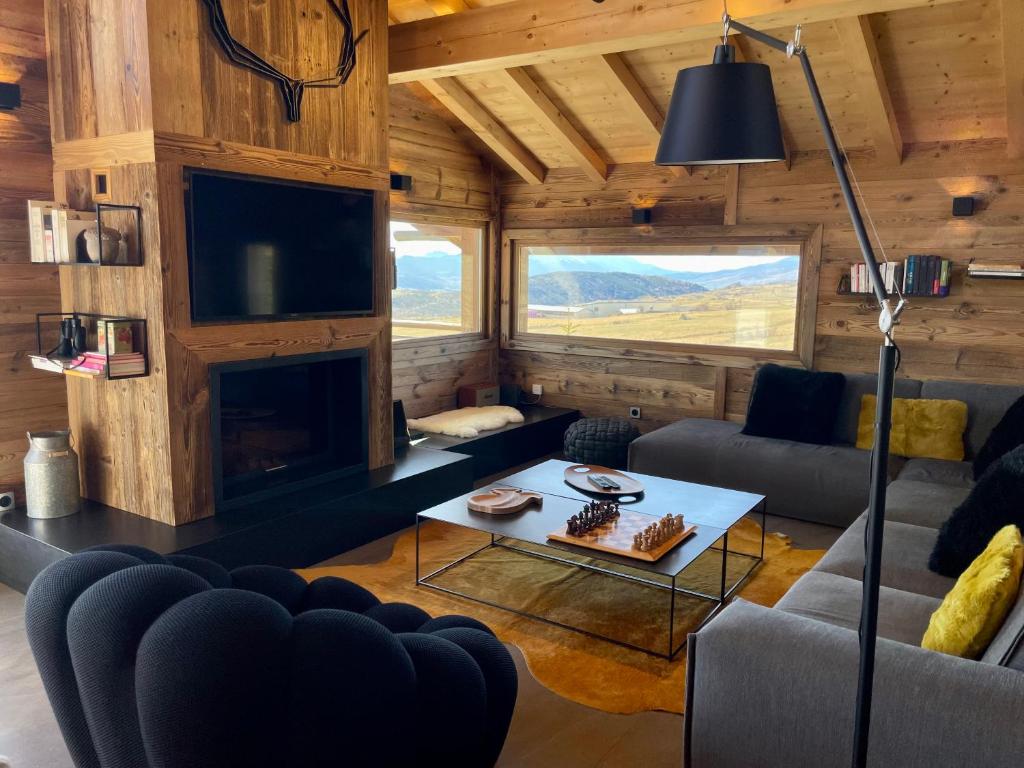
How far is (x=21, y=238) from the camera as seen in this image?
3.66m

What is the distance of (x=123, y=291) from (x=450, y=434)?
251 cm

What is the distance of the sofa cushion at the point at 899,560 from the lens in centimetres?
275

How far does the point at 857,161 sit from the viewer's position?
523cm

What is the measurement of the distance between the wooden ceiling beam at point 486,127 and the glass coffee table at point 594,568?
9.35ft

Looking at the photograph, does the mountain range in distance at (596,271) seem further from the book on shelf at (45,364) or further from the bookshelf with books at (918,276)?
the book on shelf at (45,364)

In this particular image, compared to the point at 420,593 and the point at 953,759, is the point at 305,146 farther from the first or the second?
the point at 953,759

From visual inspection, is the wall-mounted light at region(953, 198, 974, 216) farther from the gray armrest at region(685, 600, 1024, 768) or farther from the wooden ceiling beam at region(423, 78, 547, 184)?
the gray armrest at region(685, 600, 1024, 768)

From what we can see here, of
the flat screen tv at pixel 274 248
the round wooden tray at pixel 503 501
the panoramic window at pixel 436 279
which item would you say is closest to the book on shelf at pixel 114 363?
the flat screen tv at pixel 274 248

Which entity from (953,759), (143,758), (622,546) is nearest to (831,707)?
(953,759)

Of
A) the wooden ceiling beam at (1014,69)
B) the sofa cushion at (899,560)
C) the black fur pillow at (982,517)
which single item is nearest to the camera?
the black fur pillow at (982,517)

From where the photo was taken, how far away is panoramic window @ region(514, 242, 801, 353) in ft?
18.7

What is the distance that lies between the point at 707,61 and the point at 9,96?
365 cm

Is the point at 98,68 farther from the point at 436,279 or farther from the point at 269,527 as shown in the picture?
the point at 436,279

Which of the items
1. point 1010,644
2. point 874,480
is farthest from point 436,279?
point 874,480
